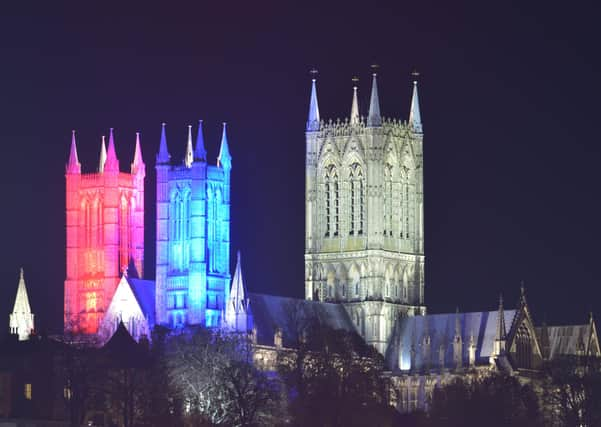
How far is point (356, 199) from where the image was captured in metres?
152

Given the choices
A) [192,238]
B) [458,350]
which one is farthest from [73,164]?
[458,350]

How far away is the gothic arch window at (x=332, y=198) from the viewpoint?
152 meters

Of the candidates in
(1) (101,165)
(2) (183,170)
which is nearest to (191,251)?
(2) (183,170)

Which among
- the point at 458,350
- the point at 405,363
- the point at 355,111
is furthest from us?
the point at 355,111

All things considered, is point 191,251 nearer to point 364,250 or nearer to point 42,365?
point 364,250

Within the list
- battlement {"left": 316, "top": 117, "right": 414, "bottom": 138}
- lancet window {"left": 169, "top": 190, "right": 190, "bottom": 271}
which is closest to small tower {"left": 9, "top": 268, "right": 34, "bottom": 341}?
lancet window {"left": 169, "top": 190, "right": 190, "bottom": 271}

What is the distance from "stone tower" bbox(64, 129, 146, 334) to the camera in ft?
532

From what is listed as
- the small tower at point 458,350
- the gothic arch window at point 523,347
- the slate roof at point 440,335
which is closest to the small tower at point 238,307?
the slate roof at point 440,335

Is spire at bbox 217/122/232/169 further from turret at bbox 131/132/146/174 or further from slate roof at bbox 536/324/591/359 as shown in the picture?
slate roof at bbox 536/324/591/359

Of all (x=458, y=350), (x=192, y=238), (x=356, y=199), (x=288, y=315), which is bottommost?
(x=458, y=350)

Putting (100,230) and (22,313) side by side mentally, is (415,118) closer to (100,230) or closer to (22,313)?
(100,230)

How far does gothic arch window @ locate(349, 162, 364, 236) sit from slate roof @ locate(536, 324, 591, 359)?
11120 mm

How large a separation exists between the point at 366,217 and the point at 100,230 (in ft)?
64.3

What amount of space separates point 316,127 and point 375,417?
2992 centimetres
